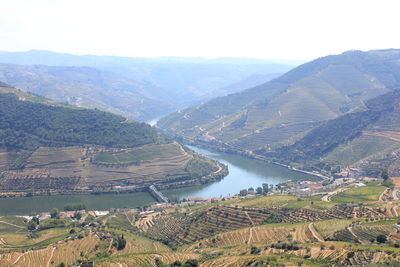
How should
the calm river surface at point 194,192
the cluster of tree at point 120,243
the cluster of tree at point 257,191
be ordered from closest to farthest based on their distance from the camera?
1. the cluster of tree at point 120,243
2. the calm river surface at point 194,192
3. the cluster of tree at point 257,191

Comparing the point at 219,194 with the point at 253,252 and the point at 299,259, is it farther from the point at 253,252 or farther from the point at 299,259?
the point at 299,259

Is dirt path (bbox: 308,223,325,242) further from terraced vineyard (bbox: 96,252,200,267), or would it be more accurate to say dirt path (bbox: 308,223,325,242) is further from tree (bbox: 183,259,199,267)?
tree (bbox: 183,259,199,267)

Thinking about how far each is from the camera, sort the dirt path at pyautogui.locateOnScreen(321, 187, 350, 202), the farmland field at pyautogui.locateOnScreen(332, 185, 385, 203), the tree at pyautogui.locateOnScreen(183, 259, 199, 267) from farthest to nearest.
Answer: the dirt path at pyautogui.locateOnScreen(321, 187, 350, 202) < the farmland field at pyautogui.locateOnScreen(332, 185, 385, 203) < the tree at pyautogui.locateOnScreen(183, 259, 199, 267)

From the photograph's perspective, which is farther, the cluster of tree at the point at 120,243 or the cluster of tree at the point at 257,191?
the cluster of tree at the point at 257,191

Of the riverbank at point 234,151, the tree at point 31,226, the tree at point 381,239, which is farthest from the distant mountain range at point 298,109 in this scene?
the tree at point 31,226

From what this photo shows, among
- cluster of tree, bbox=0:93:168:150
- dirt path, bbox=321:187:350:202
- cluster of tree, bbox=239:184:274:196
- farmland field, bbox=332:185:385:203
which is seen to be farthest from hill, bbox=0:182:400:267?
cluster of tree, bbox=0:93:168:150

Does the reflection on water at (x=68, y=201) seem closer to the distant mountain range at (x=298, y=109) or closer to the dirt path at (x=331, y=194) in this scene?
the dirt path at (x=331, y=194)

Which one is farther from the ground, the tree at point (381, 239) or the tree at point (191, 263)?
the tree at point (381, 239)
